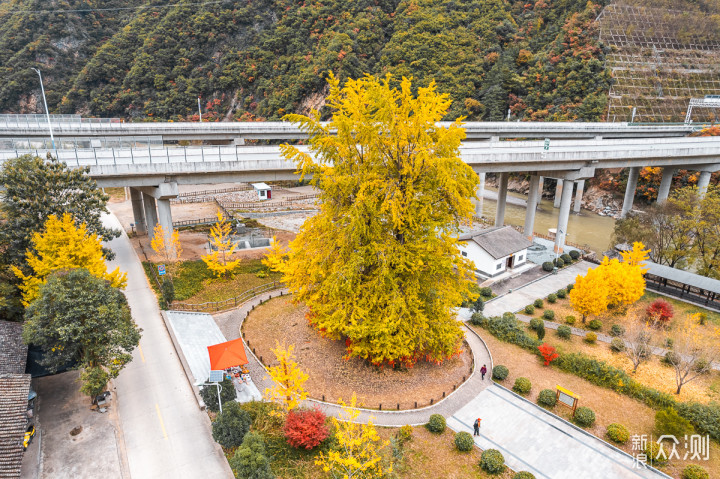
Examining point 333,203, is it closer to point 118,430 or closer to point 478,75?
point 118,430

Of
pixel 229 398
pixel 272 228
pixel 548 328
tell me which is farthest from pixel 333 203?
pixel 272 228

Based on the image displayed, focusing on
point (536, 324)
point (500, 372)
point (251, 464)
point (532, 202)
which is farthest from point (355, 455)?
point (532, 202)

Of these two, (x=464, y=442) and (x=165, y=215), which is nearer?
(x=464, y=442)

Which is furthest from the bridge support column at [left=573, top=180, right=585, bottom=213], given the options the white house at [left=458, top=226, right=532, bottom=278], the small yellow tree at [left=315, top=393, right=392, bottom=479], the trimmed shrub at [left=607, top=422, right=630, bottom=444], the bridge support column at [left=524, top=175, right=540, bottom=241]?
the small yellow tree at [left=315, top=393, right=392, bottom=479]

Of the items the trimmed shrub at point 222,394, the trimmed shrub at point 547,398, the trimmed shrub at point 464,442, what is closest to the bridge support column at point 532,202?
the trimmed shrub at point 547,398

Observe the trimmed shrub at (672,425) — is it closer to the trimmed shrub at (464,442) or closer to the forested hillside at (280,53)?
the trimmed shrub at (464,442)

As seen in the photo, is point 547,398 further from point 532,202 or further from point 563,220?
point 532,202
